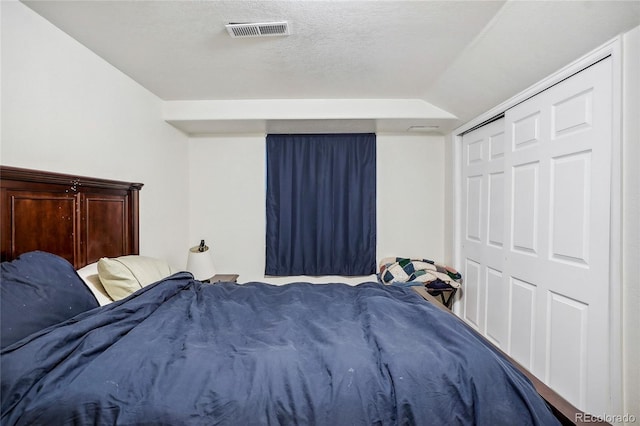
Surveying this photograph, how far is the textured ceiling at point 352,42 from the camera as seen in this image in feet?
4.96

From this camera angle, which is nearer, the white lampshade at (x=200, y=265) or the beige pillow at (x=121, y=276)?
the beige pillow at (x=121, y=276)

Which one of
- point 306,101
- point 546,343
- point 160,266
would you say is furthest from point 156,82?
point 546,343

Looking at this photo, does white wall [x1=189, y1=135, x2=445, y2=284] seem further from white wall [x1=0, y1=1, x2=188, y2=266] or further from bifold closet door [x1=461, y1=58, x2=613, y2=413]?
bifold closet door [x1=461, y1=58, x2=613, y2=413]

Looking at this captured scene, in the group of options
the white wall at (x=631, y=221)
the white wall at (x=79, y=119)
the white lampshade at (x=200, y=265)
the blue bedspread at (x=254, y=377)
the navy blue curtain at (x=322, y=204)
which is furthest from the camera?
the navy blue curtain at (x=322, y=204)

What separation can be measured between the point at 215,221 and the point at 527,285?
3156 millimetres

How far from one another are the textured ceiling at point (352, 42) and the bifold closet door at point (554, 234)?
268mm

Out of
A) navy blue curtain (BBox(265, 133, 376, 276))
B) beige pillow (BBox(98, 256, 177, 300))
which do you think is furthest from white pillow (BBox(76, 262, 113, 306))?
navy blue curtain (BBox(265, 133, 376, 276))

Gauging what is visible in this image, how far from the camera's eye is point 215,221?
3.41m

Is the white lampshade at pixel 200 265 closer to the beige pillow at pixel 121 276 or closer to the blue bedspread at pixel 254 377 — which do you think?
the beige pillow at pixel 121 276

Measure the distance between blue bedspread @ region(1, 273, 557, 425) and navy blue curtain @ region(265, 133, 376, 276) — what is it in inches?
79.6

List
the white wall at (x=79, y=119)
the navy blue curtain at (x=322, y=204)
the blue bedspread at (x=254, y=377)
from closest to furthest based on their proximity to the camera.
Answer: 1. the blue bedspread at (x=254, y=377)
2. the white wall at (x=79, y=119)
3. the navy blue curtain at (x=322, y=204)

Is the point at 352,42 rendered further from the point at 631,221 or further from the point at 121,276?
the point at 121,276

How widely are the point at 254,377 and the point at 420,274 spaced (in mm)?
2361

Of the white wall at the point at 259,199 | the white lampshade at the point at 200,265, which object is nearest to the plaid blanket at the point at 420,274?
the white wall at the point at 259,199
